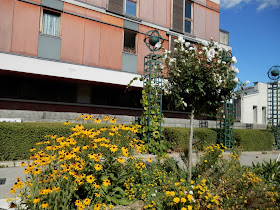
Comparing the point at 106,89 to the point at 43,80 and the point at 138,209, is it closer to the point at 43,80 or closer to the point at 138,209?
the point at 43,80

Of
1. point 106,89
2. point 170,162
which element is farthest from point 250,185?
point 106,89

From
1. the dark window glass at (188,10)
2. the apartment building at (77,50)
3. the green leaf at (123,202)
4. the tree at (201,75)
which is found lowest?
the green leaf at (123,202)

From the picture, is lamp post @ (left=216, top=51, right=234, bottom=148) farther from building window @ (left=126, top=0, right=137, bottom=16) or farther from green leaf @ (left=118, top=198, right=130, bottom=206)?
green leaf @ (left=118, top=198, right=130, bottom=206)

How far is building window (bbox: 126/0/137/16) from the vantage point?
40.4 ft

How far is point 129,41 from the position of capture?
1270 cm

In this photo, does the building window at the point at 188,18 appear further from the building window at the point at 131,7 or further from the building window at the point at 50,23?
the building window at the point at 50,23

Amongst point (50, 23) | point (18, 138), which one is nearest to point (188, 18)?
point (50, 23)

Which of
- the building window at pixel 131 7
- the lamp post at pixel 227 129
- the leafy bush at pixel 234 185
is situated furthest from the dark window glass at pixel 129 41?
the leafy bush at pixel 234 185

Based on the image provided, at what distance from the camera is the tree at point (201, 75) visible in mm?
4359

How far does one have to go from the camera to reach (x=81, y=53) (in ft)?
35.0

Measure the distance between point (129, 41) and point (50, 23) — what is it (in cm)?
449

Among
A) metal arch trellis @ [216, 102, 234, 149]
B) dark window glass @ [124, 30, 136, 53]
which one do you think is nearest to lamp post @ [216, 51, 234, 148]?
metal arch trellis @ [216, 102, 234, 149]

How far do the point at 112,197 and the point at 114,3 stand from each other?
11.0m

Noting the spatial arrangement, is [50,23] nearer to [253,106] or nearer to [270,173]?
[270,173]
